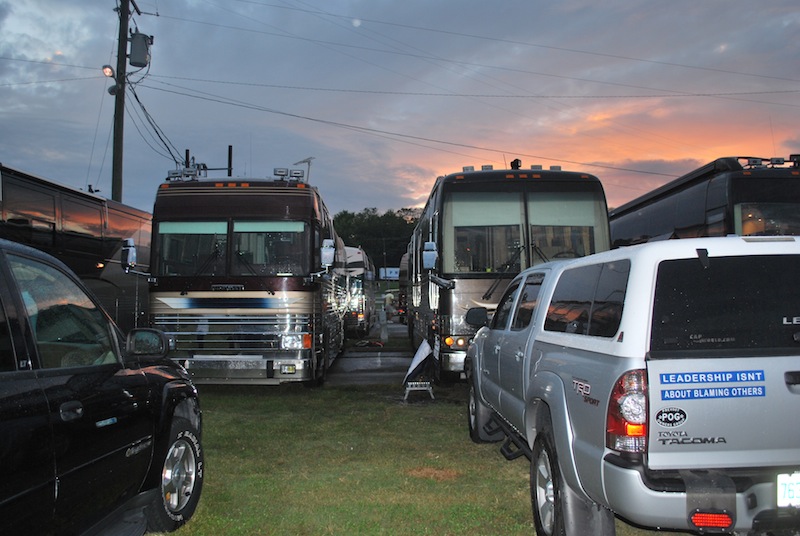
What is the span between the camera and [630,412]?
10.5ft

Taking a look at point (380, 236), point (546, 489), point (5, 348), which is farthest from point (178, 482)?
point (380, 236)

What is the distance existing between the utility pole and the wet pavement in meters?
8.19

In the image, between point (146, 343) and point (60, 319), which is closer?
point (60, 319)

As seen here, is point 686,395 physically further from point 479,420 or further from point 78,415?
point 479,420

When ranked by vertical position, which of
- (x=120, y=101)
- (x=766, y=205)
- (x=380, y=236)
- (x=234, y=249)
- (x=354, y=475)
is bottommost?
(x=354, y=475)

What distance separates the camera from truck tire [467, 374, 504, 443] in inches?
270

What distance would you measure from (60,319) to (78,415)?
586 mm

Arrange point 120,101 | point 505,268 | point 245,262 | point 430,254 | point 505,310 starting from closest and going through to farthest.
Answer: point 505,310 → point 430,254 → point 505,268 → point 245,262 → point 120,101

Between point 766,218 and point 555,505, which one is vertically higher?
point 766,218

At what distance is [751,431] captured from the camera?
3.22 m

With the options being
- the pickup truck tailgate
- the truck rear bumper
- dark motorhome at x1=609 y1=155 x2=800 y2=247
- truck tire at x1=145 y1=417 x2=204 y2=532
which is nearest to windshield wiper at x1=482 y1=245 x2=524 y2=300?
dark motorhome at x1=609 y1=155 x2=800 y2=247

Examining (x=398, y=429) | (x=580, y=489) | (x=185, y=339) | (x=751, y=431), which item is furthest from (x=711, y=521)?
(x=185, y=339)

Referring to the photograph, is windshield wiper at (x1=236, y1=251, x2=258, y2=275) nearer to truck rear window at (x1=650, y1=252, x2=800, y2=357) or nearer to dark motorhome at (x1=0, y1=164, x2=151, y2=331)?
dark motorhome at (x1=0, y1=164, x2=151, y2=331)

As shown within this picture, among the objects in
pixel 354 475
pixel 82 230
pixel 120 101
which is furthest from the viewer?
pixel 120 101
